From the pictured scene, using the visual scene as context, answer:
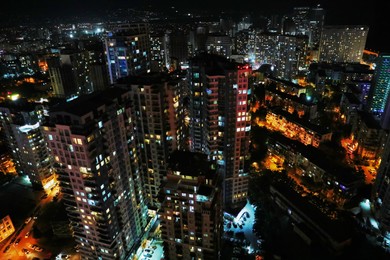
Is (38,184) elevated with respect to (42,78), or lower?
lower

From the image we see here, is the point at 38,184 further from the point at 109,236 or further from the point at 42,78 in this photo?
the point at 42,78

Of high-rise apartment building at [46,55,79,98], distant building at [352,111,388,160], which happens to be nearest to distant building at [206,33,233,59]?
high-rise apartment building at [46,55,79,98]

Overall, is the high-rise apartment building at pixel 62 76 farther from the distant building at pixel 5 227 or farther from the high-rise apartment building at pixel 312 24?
the high-rise apartment building at pixel 312 24

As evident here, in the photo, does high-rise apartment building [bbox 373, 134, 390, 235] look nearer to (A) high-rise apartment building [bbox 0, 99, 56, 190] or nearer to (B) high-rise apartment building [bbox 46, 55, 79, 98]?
(A) high-rise apartment building [bbox 0, 99, 56, 190]

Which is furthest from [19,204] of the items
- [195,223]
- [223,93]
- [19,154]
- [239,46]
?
[239,46]

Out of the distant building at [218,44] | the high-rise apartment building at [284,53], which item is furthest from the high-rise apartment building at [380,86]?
the distant building at [218,44]

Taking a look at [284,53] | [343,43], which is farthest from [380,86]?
[343,43]
